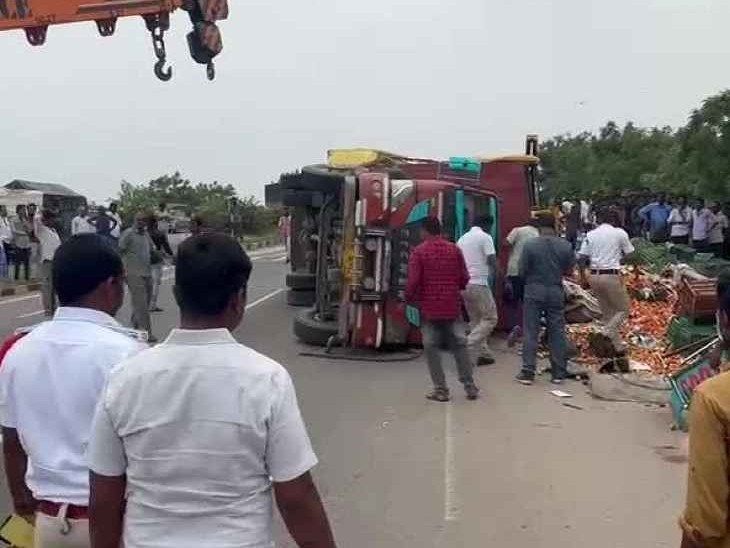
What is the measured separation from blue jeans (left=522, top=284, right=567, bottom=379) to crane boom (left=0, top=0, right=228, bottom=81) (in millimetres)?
4792

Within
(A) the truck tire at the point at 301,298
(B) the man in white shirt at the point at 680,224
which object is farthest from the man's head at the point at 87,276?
(B) the man in white shirt at the point at 680,224

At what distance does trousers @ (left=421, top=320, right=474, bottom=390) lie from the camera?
9.53 metres

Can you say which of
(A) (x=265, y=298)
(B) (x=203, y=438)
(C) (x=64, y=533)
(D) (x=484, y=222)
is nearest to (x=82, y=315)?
(C) (x=64, y=533)

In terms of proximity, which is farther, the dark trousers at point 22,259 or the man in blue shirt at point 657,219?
the dark trousers at point 22,259

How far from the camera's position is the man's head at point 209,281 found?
253 cm

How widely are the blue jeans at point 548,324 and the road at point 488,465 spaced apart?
0.94 ft

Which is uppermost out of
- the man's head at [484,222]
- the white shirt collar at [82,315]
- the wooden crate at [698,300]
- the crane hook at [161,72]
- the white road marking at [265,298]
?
the crane hook at [161,72]

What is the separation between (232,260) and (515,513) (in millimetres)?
4013

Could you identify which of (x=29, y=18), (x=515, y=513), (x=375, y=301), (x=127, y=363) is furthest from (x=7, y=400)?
(x=29, y=18)

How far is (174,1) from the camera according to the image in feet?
38.8

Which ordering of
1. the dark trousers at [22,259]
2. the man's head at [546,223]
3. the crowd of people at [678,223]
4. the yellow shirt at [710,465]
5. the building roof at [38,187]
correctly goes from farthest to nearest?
the building roof at [38,187] → the dark trousers at [22,259] → the crowd of people at [678,223] → the man's head at [546,223] → the yellow shirt at [710,465]

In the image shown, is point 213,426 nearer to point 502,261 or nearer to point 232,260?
point 232,260

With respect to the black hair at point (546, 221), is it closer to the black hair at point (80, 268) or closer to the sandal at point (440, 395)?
the sandal at point (440, 395)

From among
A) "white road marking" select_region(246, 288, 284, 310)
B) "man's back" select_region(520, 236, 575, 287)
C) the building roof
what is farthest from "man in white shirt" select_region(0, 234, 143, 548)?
the building roof
